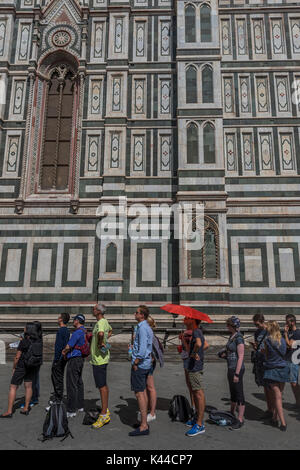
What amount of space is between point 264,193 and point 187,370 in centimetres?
1040

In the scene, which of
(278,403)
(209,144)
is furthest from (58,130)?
(278,403)

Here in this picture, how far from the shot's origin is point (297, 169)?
14.6m

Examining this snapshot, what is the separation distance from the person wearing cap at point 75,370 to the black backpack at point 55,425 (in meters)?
0.97

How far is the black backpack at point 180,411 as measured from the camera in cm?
559

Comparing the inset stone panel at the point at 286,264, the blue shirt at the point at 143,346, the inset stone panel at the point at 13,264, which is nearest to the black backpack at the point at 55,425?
the blue shirt at the point at 143,346

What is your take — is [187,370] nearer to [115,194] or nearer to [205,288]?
[205,288]

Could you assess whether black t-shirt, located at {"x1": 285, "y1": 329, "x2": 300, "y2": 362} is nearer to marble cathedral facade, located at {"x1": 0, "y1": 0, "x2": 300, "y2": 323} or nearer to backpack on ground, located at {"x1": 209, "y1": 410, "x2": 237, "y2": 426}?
backpack on ground, located at {"x1": 209, "y1": 410, "x2": 237, "y2": 426}

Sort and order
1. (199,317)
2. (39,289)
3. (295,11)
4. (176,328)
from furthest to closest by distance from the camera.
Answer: (295,11)
(39,289)
(176,328)
(199,317)

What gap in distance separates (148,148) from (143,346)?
11.1 meters

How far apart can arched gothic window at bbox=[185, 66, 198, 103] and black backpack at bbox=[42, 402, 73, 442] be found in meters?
12.9

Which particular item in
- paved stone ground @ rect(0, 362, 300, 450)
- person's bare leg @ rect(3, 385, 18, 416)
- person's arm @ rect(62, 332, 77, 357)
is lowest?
paved stone ground @ rect(0, 362, 300, 450)

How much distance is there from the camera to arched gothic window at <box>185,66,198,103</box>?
592 inches

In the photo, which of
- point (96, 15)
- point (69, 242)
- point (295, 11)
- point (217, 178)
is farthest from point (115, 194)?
point (295, 11)

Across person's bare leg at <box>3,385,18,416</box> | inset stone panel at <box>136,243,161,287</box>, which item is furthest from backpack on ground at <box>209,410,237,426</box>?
inset stone panel at <box>136,243,161,287</box>
